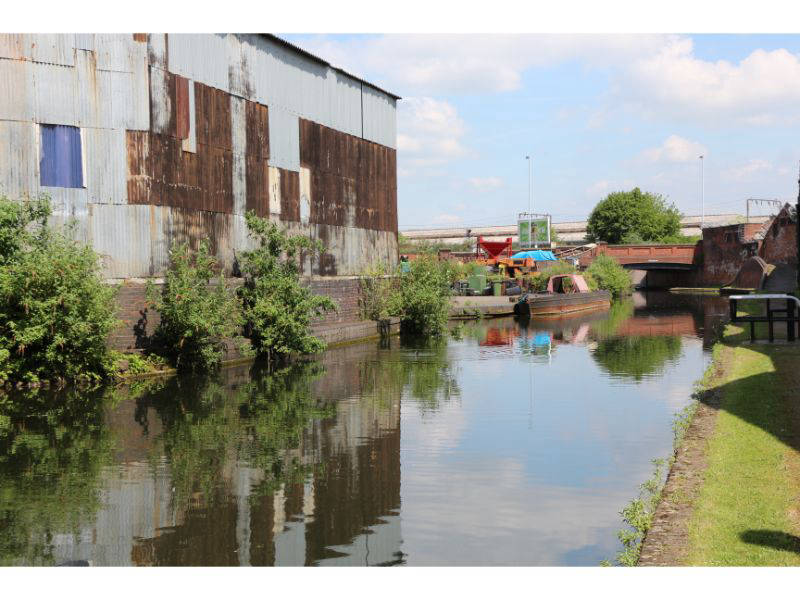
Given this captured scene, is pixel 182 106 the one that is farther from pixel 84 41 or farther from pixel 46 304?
pixel 46 304

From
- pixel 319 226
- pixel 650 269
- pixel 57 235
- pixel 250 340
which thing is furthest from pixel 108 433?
pixel 650 269

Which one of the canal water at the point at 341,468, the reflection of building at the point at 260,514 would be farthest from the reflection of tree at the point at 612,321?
the reflection of building at the point at 260,514

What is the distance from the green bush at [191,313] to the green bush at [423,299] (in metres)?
10.3

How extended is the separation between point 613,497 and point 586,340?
19948 millimetres

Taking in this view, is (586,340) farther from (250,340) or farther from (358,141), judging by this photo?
(250,340)

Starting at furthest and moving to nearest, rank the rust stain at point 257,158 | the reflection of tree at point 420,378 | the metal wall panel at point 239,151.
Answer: the rust stain at point 257,158
the metal wall panel at point 239,151
the reflection of tree at point 420,378

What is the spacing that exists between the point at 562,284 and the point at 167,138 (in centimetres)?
2968

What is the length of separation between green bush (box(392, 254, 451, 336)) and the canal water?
396 inches

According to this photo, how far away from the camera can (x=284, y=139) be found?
25.2 meters

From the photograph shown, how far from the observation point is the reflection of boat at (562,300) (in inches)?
1559

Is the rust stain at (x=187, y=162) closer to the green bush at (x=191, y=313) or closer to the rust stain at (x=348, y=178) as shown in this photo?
the green bush at (x=191, y=313)

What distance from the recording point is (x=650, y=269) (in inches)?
2862

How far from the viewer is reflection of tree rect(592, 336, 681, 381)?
788 inches

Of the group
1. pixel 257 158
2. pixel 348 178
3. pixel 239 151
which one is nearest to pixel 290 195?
pixel 257 158
